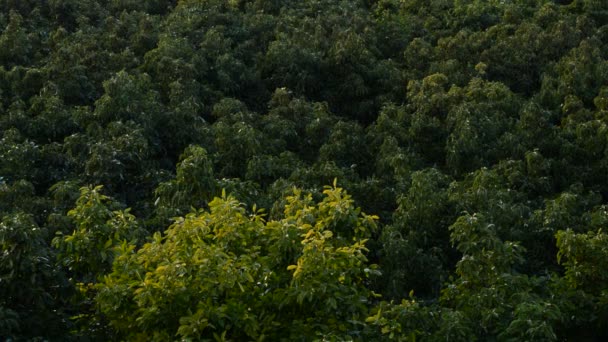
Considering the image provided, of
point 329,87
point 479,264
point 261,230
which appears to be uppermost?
point 261,230

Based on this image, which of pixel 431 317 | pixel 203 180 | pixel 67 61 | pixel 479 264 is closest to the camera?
pixel 431 317

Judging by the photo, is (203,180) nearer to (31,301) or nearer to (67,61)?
(31,301)

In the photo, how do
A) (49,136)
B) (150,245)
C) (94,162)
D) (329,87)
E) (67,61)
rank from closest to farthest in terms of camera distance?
(150,245)
(94,162)
(49,136)
(67,61)
(329,87)

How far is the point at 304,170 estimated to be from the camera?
43.9 feet

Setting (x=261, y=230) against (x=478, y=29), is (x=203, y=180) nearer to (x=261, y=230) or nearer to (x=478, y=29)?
(x=261, y=230)

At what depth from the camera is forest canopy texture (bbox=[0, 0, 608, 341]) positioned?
8.02 metres

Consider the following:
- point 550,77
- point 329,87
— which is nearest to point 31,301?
point 329,87

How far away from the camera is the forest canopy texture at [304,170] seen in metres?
8.02

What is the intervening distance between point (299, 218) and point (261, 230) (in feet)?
1.19

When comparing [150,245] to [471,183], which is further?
[471,183]

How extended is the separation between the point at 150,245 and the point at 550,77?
1089cm

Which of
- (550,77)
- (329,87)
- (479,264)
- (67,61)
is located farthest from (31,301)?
(550,77)

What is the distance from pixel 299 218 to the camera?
8.45m

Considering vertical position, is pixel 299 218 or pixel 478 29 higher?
pixel 299 218
